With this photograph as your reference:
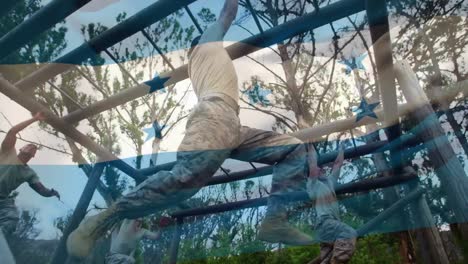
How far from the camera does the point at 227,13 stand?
4.07 feet

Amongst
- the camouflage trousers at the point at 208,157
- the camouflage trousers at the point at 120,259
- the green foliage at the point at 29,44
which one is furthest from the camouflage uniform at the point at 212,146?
the camouflage trousers at the point at 120,259

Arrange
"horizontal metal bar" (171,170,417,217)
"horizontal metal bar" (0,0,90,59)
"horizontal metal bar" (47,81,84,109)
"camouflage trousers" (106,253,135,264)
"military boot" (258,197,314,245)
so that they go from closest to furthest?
"military boot" (258,197,314,245) < "horizontal metal bar" (0,0,90,59) < "horizontal metal bar" (47,81,84,109) < "camouflage trousers" (106,253,135,264) < "horizontal metal bar" (171,170,417,217)

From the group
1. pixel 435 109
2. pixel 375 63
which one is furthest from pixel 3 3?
pixel 435 109

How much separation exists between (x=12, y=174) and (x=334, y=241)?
118 cm

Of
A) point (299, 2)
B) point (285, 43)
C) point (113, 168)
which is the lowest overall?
point (113, 168)

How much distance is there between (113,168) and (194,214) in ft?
2.39

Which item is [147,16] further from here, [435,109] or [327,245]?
[435,109]

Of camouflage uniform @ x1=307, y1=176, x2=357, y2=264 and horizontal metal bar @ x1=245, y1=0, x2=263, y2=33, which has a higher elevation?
horizontal metal bar @ x1=245, y1=0, x2=263, y2=33

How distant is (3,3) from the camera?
1312mm

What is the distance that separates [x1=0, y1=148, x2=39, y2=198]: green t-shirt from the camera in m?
1.54

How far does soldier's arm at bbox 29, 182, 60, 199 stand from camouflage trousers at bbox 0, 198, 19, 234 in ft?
0.38

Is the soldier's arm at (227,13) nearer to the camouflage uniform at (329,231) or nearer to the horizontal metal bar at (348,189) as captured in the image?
the camouflage uniform at (329,231)

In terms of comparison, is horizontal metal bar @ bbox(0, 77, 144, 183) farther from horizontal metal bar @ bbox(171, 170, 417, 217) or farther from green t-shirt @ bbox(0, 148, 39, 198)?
horizontal metal bar @ bbox(171, 170, 417, 217)
